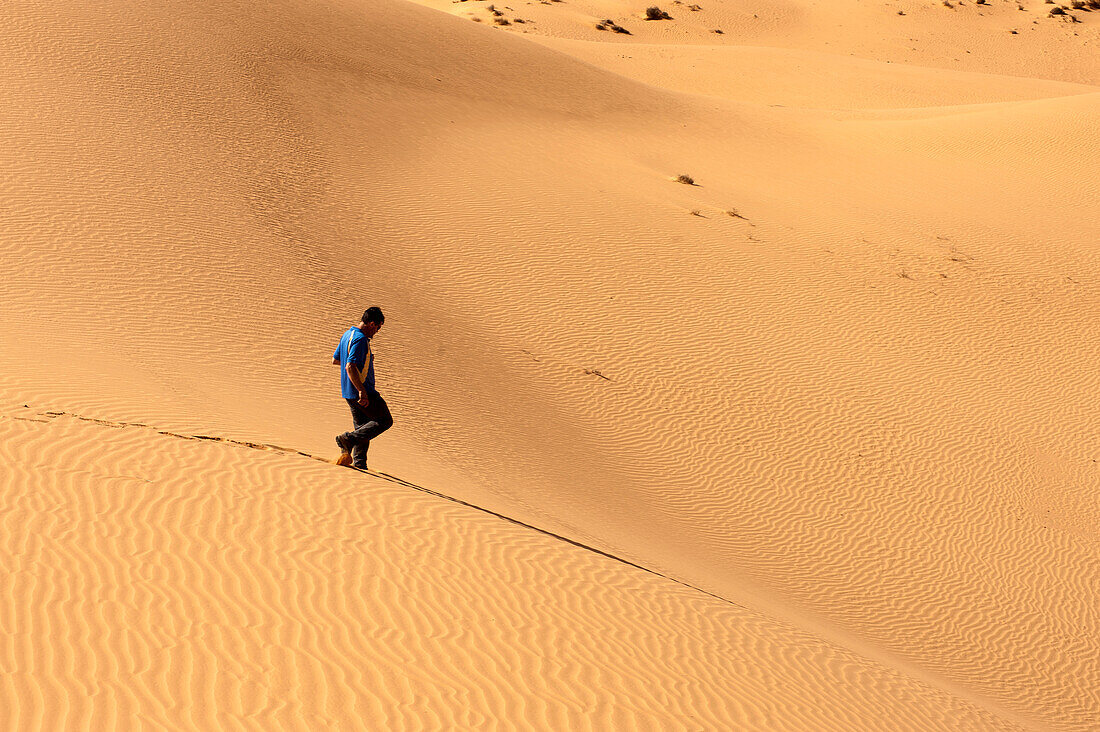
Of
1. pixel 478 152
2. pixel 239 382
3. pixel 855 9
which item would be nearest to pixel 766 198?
pixel 478 152

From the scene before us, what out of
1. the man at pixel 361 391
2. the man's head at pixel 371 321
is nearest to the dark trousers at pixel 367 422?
the man at pixel 361 391

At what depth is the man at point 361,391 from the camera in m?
8.52

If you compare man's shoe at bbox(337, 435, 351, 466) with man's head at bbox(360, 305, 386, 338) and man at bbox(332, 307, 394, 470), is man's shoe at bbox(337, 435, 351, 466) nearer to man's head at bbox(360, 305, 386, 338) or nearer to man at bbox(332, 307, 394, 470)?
man at bbox(332, 307, 394, 470)

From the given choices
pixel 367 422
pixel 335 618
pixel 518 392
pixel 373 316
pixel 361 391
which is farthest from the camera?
pixel 518 392

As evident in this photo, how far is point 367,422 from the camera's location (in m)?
8.91

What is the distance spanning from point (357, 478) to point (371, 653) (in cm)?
319

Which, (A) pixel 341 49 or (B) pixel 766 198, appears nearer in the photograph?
(B) pixel 766 198

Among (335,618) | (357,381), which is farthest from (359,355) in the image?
(335,618)

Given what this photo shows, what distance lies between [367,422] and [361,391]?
0.47 meters

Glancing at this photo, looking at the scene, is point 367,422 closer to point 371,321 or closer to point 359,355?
point 359,355

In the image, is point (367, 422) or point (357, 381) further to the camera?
point (367, 422)

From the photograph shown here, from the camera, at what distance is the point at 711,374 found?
15.6 meters

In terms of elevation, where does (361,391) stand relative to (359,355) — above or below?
below

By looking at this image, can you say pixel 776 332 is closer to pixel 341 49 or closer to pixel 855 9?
pixel 341 49
